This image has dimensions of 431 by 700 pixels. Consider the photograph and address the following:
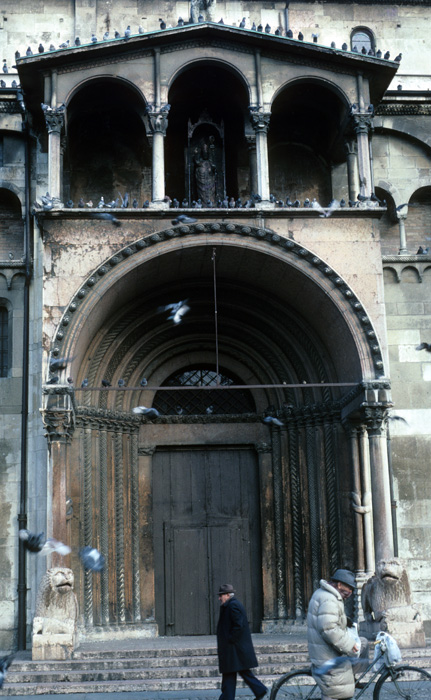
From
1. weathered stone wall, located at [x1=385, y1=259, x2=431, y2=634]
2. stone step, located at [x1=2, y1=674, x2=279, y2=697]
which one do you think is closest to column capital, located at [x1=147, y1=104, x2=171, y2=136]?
weathered stone wall, located at [x1=385, y1=259, x2=431, y2=634]

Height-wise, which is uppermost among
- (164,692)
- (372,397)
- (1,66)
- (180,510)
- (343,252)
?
(1,66)

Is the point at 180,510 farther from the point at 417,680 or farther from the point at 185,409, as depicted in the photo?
the point at 417,680

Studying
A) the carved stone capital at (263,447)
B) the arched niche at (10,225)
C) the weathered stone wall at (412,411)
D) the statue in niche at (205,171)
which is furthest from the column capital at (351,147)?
the arched niche at (10,225)

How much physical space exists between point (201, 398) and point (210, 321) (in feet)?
4.88

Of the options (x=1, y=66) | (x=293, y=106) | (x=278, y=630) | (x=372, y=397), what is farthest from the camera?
(x=1, y=66)

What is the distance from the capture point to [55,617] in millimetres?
14875

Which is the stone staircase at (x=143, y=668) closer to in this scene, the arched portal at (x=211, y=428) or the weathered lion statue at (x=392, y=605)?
the weathered lion statue at (x=392, y=605)

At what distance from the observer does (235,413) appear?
19.1 metres

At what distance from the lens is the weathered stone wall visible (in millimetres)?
18078

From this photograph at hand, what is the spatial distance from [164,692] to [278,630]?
496 centimetres

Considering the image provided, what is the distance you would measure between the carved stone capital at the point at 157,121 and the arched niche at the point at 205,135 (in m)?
1.21

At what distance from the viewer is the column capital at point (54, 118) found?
17.0 meters

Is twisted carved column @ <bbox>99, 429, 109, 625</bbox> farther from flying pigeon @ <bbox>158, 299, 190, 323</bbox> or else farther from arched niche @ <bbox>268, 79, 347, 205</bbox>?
arched niche @ <bbox>268, 79, 347, 205</bbox>

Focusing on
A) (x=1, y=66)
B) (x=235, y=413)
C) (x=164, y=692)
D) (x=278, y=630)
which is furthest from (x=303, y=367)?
(x=1, y=66)
